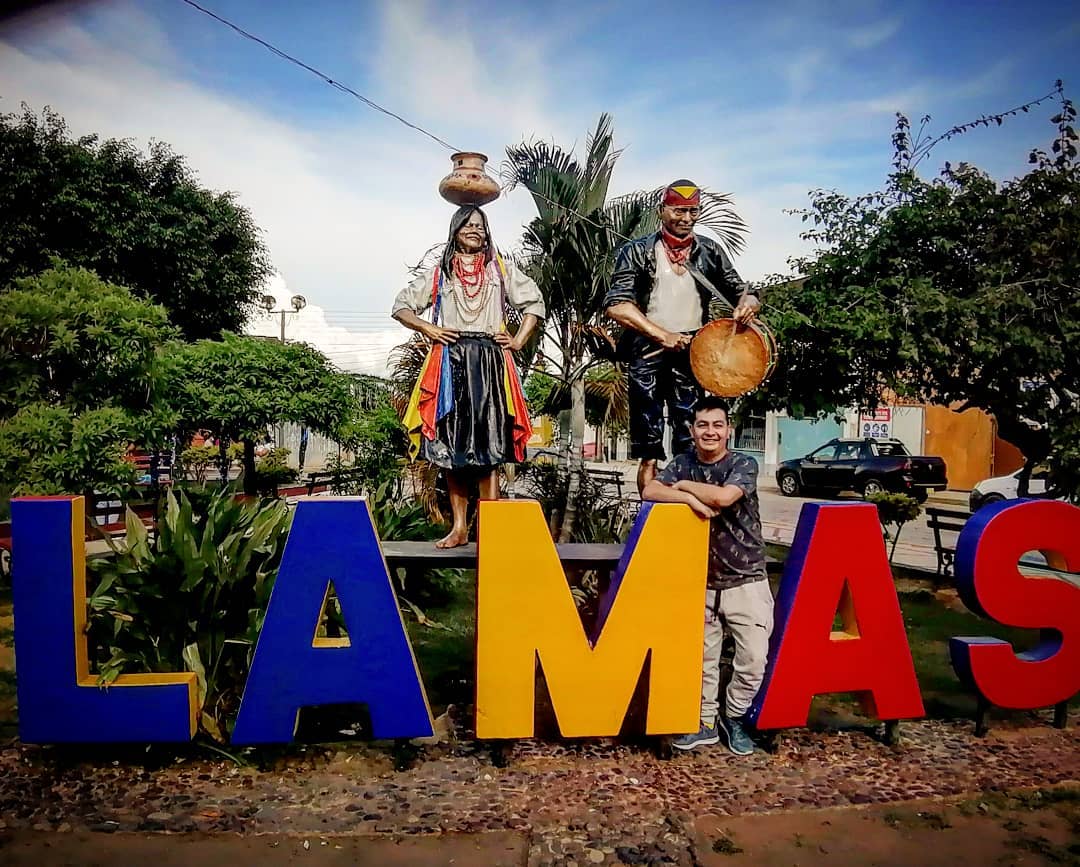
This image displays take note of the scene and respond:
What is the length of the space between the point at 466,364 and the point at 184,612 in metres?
2.01

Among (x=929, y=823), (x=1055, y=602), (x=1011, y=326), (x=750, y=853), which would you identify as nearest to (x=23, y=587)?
(x=750, y=853)

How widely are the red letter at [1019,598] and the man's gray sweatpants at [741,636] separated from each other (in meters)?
1.14

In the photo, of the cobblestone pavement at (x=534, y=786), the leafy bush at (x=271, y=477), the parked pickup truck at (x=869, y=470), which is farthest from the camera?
Answer: the parked pickup truck at (x=869, y=470)

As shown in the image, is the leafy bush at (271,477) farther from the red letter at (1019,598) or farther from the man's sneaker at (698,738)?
the red letter at (1019,598)

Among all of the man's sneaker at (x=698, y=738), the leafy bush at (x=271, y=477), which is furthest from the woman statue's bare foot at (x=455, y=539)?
the leafy bush at (x=271, y=477)

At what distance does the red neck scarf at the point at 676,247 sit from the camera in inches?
171

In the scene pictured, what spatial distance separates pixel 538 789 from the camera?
136 inches

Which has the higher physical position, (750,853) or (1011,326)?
(1011,326)

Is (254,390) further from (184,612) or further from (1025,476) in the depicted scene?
(1025,476)

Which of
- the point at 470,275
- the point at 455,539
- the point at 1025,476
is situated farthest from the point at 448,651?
the point at 1025,476

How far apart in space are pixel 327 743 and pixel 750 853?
84.3 inches

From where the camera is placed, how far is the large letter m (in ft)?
11.5

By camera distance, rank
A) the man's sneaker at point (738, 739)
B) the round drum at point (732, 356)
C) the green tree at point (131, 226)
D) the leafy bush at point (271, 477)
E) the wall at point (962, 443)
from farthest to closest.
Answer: the wall at point (962, 443), the leafy bush at point (271, 477), the green tree at point (131, 226), the round drum at point (732, 356), the man's sneaker at point (738, 739)

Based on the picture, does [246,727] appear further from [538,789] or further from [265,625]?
[538,789]
